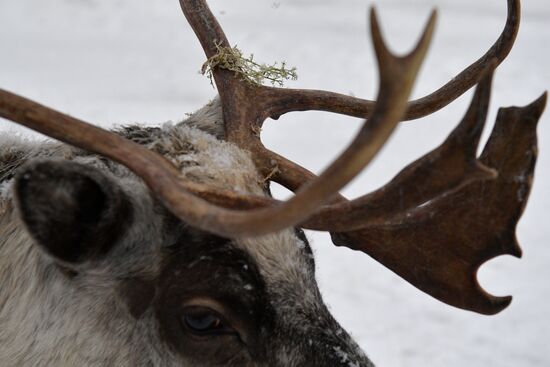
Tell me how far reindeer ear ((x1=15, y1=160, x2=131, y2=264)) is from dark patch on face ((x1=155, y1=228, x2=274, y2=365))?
234 millimetres

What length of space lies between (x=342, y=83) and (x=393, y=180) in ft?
20.8

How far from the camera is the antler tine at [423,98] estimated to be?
2912 millimetres

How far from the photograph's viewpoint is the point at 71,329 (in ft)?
7.41

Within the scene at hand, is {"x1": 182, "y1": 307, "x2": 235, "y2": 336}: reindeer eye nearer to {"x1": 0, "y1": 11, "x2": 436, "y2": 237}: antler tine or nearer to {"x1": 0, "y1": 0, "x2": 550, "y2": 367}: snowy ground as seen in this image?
{"x1": 0, "y1": 11, "x2": 436, "y2": 237}: antler tine

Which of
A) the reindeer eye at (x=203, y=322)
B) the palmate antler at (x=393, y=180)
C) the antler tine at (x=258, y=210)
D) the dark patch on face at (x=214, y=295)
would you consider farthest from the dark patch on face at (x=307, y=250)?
the antler tine at (x=258, y=210)

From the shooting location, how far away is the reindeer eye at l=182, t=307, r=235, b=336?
2189 mm

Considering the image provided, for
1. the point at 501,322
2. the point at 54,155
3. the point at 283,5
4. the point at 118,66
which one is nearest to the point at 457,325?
the point at 501,322

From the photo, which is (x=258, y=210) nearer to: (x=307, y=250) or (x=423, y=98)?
(x=307, y=250)

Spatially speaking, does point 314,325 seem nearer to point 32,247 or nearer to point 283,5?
point 32,247

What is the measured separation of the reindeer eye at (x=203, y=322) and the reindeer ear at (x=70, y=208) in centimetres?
34

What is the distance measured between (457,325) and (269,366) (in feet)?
10.0

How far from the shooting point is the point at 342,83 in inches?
319

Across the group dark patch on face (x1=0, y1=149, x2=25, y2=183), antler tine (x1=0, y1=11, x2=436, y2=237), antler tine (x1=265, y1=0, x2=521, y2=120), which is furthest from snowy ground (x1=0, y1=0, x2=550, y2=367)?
antler tine (x1=0, y1=11, x2=436, y2=237)

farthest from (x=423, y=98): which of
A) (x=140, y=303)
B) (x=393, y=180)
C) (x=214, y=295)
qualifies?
(x=140, y=303)
